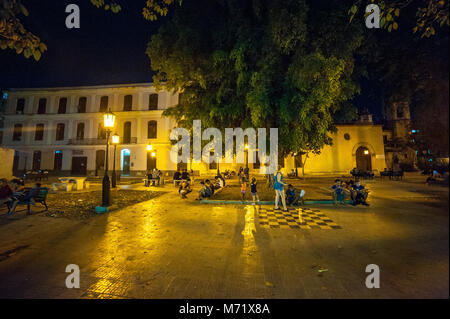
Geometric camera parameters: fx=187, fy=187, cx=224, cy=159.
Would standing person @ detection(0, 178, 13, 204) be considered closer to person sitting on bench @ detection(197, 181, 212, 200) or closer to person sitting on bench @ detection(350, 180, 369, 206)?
person sitting on bench @ detection(197, 181, 212, 200)

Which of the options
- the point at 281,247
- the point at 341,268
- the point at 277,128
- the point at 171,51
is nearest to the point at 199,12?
the point at 171,51

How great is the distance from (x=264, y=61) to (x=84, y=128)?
28.9 metres

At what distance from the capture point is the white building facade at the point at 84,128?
25.7 metres

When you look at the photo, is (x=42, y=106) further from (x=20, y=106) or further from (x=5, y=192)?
(x=5, y=192)

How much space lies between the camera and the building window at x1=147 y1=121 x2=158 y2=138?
25797 millimetres

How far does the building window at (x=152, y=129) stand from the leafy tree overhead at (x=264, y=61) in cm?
1811

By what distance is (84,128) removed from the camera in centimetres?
2641

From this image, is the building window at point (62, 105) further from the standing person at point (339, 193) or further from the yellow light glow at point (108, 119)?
the standing person at point (339, 193)

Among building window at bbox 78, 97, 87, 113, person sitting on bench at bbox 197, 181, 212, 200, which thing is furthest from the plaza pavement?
building window at bbox 78, 97, 87, 113

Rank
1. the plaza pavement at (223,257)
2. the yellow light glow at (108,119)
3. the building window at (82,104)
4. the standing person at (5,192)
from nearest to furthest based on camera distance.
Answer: the plaza pavement at (223,257)
the standing person at (5,192)
the yellow light glow at (108,119)
the building window at (82,104)

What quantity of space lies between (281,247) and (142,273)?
8.55ft

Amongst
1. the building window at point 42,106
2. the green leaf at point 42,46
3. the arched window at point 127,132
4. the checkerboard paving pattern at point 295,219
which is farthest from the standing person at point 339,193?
the building window at point 42,106

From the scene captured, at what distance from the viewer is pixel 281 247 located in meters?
3.83

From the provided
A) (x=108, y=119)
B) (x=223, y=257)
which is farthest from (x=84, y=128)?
(x=223, y=257)
